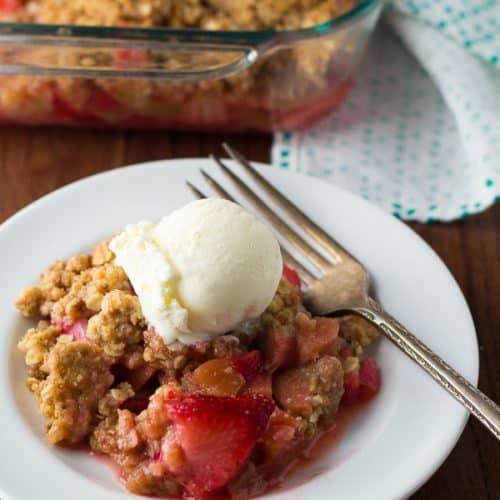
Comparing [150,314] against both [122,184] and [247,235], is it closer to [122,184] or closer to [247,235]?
[247,235]

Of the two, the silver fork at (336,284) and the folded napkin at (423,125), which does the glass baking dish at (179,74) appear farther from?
the silver fork at (336,284)

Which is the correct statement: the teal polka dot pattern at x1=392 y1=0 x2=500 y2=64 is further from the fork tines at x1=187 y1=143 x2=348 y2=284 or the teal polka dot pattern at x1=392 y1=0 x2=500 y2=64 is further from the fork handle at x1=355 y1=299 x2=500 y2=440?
the fork handle at x1=355 y1=299 x2=500 y2=440

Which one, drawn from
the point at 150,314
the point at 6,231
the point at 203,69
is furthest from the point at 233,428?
the point at 203,69

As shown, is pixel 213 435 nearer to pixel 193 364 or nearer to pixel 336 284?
pixel 193 364

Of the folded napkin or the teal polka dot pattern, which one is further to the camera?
the teal polka dot pattern

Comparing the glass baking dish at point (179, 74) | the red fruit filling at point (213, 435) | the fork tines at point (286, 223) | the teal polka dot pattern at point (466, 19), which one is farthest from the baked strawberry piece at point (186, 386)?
the teal polka dot pattern at point (466, 19)

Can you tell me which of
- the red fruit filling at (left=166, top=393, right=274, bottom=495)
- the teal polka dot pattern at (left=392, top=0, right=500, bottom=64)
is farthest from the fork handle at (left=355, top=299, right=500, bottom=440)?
the teal polka dot pattern at (left=392, top=0, right=500, bottom=64)
